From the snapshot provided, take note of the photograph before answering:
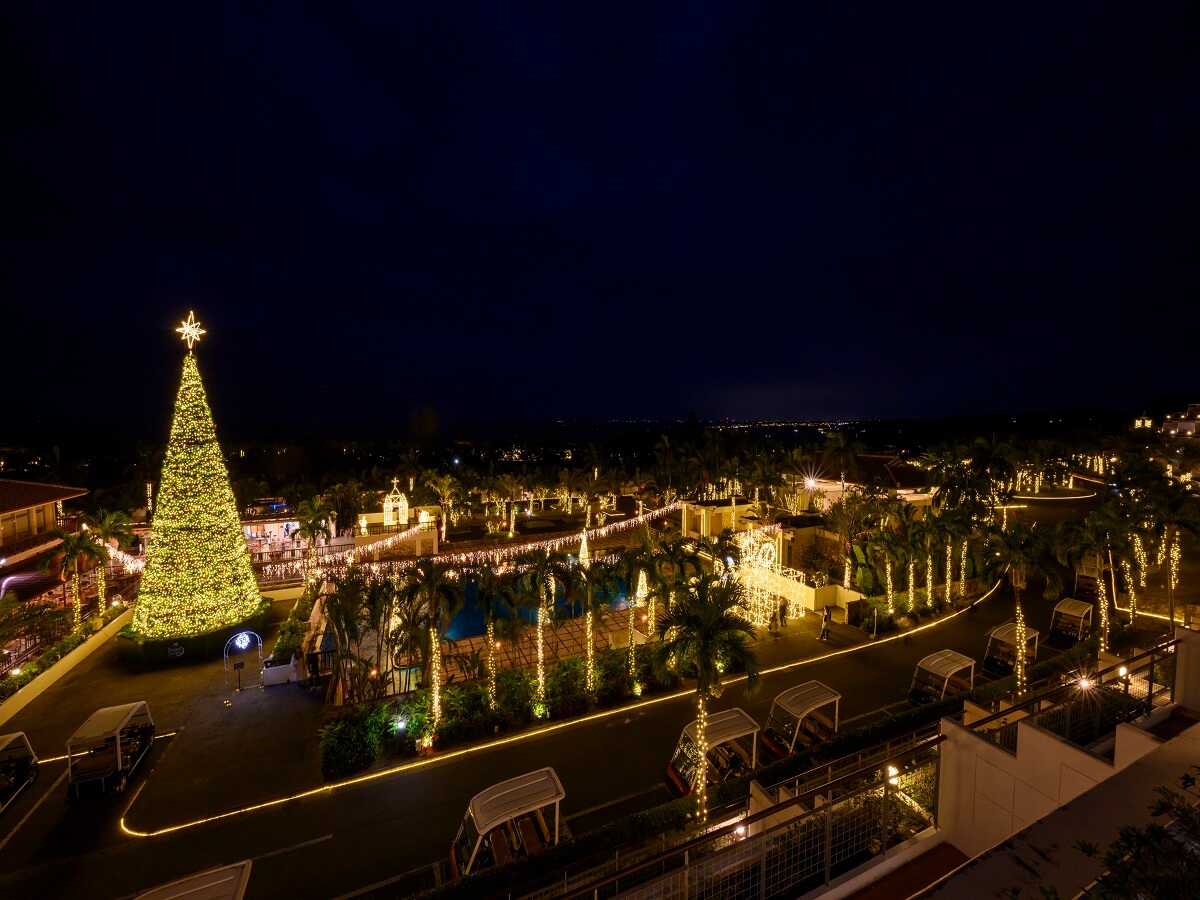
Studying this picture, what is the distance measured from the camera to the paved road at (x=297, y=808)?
914cm

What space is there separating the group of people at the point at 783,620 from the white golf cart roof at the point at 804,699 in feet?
21.4

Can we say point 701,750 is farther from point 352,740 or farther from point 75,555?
point 75,555

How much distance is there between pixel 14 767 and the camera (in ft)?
35.7

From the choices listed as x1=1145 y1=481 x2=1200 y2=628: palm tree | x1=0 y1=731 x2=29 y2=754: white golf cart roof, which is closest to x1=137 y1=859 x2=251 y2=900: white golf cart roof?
x1=0 y1=731 x2=29 y2=754: white golf cart roof

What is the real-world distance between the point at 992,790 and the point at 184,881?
34.0 feet

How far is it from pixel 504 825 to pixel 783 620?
14085mm

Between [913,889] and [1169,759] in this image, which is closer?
[1169,759]

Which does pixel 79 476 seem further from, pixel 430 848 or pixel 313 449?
pixel 430 848

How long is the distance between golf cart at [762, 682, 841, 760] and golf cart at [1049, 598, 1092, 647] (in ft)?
40.3

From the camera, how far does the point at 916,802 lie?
7379 mm

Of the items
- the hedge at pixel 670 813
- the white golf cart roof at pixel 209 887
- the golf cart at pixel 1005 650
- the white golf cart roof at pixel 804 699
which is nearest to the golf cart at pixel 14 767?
the white golf cart roof at pixel 209 887

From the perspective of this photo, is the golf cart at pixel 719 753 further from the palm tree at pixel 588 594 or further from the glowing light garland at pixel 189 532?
the glowing light garland at pixel 189 532

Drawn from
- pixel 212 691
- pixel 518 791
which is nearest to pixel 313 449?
pixel 212 691

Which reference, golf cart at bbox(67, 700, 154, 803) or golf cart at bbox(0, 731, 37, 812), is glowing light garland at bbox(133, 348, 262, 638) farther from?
golf cart at bbox(0, 731, 37, 812)
